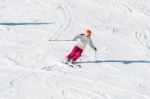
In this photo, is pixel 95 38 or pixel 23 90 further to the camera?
pixel 95 38

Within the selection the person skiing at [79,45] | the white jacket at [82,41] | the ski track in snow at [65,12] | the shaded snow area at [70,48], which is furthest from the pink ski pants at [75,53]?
the ski track in snow at [65,12]

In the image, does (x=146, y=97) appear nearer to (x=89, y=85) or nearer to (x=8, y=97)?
(x=89, y=85)

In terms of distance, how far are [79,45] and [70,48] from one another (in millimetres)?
1741

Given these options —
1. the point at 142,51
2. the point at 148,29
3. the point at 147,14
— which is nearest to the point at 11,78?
the point at 142,51

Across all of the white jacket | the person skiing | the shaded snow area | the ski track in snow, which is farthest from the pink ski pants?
the ski track in snow

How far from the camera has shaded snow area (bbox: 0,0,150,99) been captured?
50.5 ft

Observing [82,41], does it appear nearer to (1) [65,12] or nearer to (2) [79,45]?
(2) [79,45]

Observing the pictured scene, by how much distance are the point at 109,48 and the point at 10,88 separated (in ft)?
18.2

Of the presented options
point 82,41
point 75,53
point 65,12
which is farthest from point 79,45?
point 65,12

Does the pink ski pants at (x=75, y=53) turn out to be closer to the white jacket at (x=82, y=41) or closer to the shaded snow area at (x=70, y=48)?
the white jacket at (x=82, y=41)

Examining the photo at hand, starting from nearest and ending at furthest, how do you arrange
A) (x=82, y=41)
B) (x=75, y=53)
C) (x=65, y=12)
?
1. (x=82, y=41)
2. (x=75, y=53)
3. (x=65, y=12)

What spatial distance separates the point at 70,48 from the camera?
18.2m

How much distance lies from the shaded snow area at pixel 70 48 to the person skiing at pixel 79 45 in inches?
15.5

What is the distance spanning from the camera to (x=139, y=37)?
20297 mm
